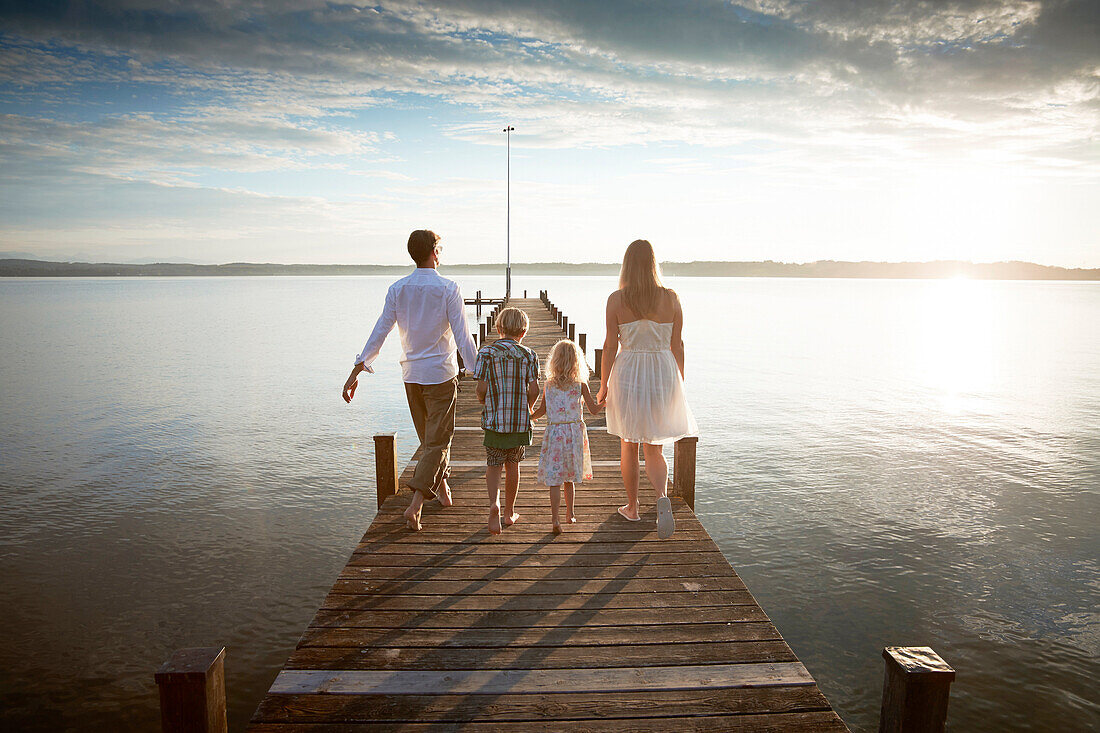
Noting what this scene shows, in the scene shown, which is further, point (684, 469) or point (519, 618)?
point (684, 469)

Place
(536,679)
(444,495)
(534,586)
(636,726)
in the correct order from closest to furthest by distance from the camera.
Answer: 1. (636,726)
2. (536,679)
3. (534,586)
4. (444,495)

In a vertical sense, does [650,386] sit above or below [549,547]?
above

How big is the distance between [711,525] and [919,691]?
25.5 feet

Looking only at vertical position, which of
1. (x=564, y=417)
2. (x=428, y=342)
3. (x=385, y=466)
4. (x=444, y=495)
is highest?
(x=428, y=342)

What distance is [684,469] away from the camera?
6.56 meters

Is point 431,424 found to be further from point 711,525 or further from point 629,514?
point 711,525

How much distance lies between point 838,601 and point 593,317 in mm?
50302

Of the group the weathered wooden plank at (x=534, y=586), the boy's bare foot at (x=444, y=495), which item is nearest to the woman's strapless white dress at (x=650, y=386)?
the weathered wooden plank at (x=534, y=586)

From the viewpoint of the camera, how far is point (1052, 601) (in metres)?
8.04

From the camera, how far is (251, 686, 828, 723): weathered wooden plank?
311cm

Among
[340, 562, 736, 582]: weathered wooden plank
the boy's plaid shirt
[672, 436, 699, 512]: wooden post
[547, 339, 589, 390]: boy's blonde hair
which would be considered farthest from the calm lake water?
[547, 339, 589, 390]: boy's blonde hair

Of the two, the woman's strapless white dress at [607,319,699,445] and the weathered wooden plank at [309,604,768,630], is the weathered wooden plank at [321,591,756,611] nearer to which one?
the weathered wooden plank at [309,604,768,630]

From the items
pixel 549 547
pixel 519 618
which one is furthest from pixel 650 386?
pixel 519 618

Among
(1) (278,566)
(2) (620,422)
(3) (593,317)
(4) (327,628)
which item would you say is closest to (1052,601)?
(2) (620,422)
